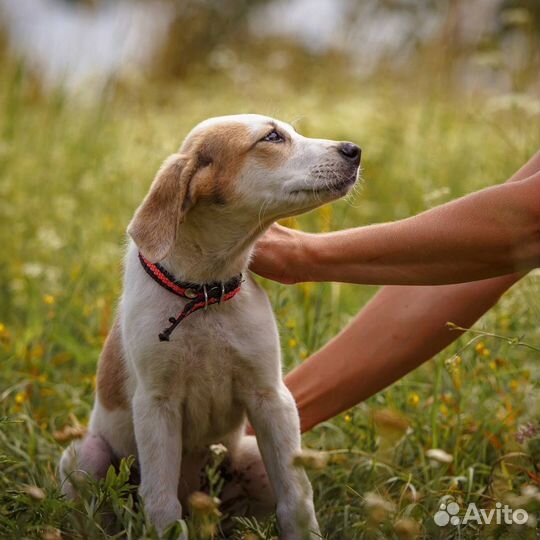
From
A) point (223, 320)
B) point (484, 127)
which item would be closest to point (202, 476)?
point (223, 320)

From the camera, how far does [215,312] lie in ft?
8.52

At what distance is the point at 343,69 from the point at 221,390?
566 cm

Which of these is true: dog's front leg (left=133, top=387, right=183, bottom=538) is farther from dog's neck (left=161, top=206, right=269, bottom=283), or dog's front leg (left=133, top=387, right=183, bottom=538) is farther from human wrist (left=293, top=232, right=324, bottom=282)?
human wrist (left=293, top=232, right=324, bottom=282)

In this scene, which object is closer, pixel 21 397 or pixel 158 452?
pixel 158 452

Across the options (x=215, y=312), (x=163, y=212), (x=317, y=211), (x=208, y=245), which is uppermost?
(x=163, y=212)

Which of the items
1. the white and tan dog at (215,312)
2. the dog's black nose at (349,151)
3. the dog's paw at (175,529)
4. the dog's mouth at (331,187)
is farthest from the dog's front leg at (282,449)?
the dog's black nose at (349,151)

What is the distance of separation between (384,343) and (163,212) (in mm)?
917

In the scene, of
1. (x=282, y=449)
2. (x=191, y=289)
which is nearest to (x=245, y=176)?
(x=191, y=289)

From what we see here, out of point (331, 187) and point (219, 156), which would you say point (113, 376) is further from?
point (331, 187)

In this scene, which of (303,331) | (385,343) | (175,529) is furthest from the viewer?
(303,331)

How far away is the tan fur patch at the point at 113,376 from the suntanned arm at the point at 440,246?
1.90ft

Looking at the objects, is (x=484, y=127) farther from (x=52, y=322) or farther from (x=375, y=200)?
(x=52, y=322)

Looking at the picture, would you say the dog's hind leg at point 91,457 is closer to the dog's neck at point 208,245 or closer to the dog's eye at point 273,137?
the dog's neck at point 208,245

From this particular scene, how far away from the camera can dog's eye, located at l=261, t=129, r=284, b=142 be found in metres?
2.72
